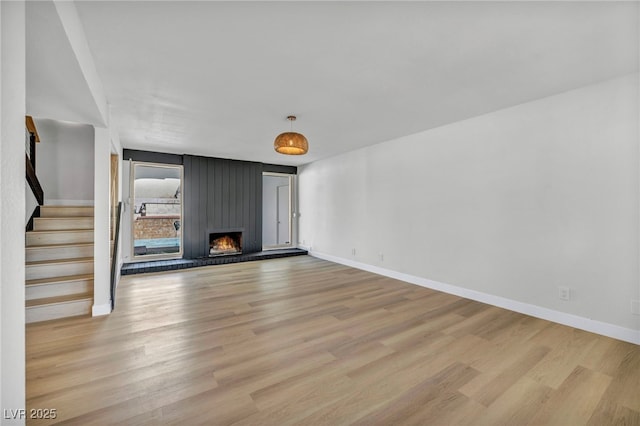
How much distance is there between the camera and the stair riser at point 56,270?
327 cm

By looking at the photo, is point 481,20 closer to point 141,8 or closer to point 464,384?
point 141,8

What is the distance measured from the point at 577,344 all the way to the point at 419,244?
7.26ft

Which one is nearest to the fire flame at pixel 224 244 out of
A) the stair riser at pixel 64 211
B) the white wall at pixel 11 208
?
the stair riser at pixel 64 211

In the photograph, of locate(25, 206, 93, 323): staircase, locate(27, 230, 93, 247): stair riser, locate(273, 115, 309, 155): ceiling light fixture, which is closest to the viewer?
locate(25, 206, 93, 323): staircase

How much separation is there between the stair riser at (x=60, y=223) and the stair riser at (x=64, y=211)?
266 millimetres

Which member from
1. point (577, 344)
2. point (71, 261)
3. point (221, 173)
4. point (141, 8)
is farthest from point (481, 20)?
point (221, 173)

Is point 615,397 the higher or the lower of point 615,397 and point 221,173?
the lower

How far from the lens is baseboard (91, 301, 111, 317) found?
3.13 metres

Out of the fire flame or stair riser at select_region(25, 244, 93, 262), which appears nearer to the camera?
stair riser at select_region(25, 244, 93, 262)

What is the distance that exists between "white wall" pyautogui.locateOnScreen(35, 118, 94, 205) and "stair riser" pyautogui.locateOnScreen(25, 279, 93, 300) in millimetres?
2093

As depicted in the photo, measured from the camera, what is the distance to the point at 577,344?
2.52 m

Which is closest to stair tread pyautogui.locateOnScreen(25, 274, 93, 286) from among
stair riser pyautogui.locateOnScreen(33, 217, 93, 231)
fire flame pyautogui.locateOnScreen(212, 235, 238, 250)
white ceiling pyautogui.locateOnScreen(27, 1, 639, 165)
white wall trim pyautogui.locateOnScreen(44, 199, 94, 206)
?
stair riser pyautogui.locateOnScreen(33, 217, 93, 231)

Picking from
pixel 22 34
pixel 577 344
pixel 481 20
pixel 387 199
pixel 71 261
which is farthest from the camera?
pixel 387 199

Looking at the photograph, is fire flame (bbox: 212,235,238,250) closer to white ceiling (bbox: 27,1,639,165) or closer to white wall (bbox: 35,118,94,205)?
white wall (bbox: 35,118,94,205)
